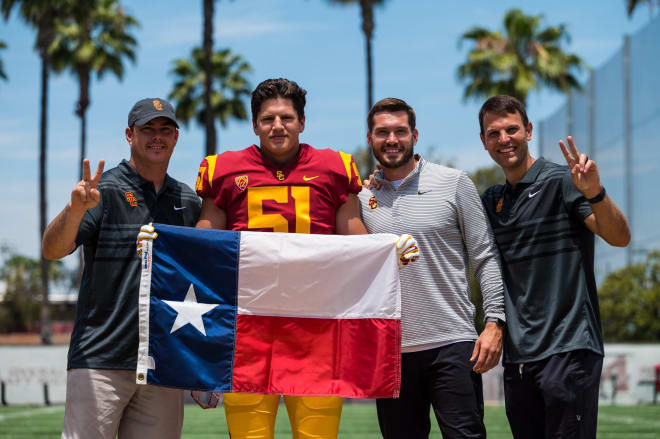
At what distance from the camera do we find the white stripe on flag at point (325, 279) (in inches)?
178

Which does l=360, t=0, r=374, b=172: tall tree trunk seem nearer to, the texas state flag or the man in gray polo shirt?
the man in gray polo shirt

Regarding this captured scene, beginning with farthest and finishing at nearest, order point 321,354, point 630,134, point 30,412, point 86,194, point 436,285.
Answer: point 630,134 → point 30,412 → point 436,285 → point 321,354 → point 86,194

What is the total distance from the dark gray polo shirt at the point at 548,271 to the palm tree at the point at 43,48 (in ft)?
90.2

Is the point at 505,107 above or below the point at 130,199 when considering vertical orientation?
above

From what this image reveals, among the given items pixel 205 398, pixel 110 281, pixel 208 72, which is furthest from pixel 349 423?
pixel 110 281

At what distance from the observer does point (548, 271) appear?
4.62m

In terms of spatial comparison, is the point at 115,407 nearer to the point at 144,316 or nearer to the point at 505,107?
the point at 144,316

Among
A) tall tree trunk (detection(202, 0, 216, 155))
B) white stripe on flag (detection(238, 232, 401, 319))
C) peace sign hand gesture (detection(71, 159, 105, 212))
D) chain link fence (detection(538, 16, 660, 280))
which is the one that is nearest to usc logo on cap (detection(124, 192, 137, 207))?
peace sign hand gesture (detection(71, 159, 105, 212))

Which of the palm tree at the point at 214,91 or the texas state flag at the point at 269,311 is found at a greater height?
the palm tree at the point at 214,91

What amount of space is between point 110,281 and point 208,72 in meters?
17.1

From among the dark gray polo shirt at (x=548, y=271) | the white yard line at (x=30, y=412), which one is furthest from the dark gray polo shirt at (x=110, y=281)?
the white yard line at (x=30, y=412)

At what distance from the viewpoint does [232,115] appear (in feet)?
110

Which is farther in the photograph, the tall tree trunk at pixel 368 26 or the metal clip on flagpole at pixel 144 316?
the tall tree trunk at pixel 368 26

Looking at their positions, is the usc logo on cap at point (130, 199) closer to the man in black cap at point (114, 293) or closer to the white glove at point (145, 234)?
the man in black cap at point (114, 293)
